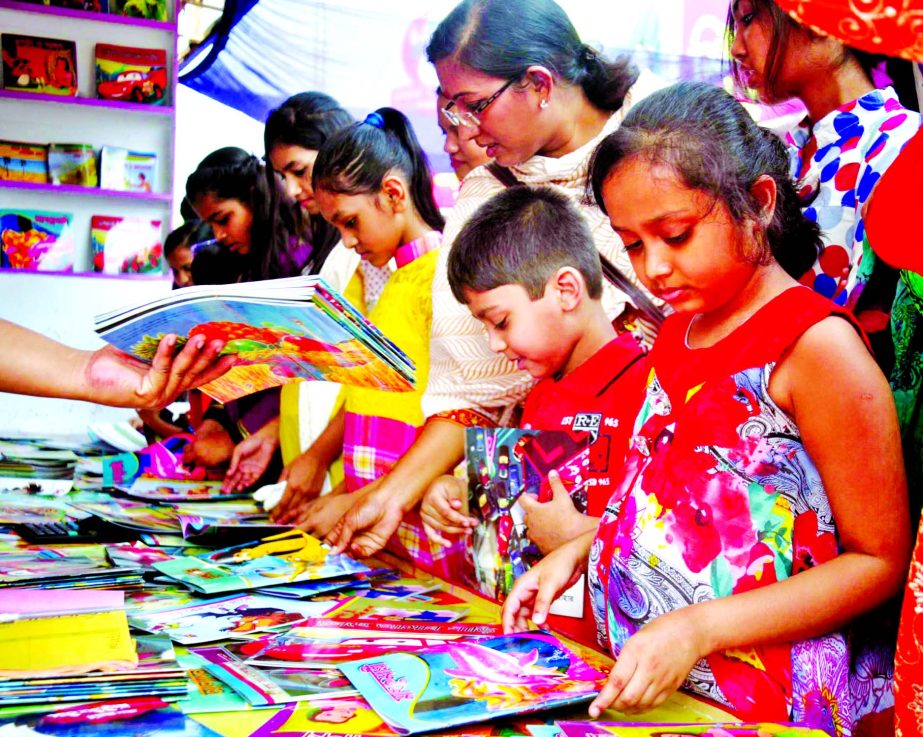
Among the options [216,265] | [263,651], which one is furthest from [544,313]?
[216,265]

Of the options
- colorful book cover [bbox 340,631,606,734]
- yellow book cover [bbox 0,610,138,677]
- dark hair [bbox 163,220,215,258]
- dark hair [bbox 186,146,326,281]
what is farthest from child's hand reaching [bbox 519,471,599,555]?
dark hair [bbox 163,220,215,258]

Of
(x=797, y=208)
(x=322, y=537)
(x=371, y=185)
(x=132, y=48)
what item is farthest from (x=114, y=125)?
(x=797, y=208)

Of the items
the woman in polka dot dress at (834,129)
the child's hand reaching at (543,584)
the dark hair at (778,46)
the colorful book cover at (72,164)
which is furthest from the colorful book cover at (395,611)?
the colorful book cover at (72,164)

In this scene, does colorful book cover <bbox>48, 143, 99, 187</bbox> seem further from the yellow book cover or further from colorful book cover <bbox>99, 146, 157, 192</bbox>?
the yellow book cover

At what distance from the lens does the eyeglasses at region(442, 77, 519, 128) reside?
1.61 metres

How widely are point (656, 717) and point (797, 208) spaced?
1.94 ft

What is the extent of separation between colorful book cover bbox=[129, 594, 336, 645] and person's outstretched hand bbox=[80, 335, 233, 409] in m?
0.28

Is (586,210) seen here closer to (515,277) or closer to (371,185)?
(515,277)

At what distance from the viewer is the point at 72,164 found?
16.3ft

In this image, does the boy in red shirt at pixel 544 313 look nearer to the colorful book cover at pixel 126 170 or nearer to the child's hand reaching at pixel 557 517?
the child's hand reaching at pixel 557 517

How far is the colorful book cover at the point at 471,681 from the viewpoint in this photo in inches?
32.9

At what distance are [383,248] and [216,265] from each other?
52.2 inches

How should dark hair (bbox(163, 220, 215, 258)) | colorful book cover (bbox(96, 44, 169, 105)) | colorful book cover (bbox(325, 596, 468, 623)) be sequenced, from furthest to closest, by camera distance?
colorful book cover (bbox(96, 44, 169, 105)) → dark hair (bbox(163, 220, 215, 258)) → colorful book cover (bbox(325, 596, 468, 623))

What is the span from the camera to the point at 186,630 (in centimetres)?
112
